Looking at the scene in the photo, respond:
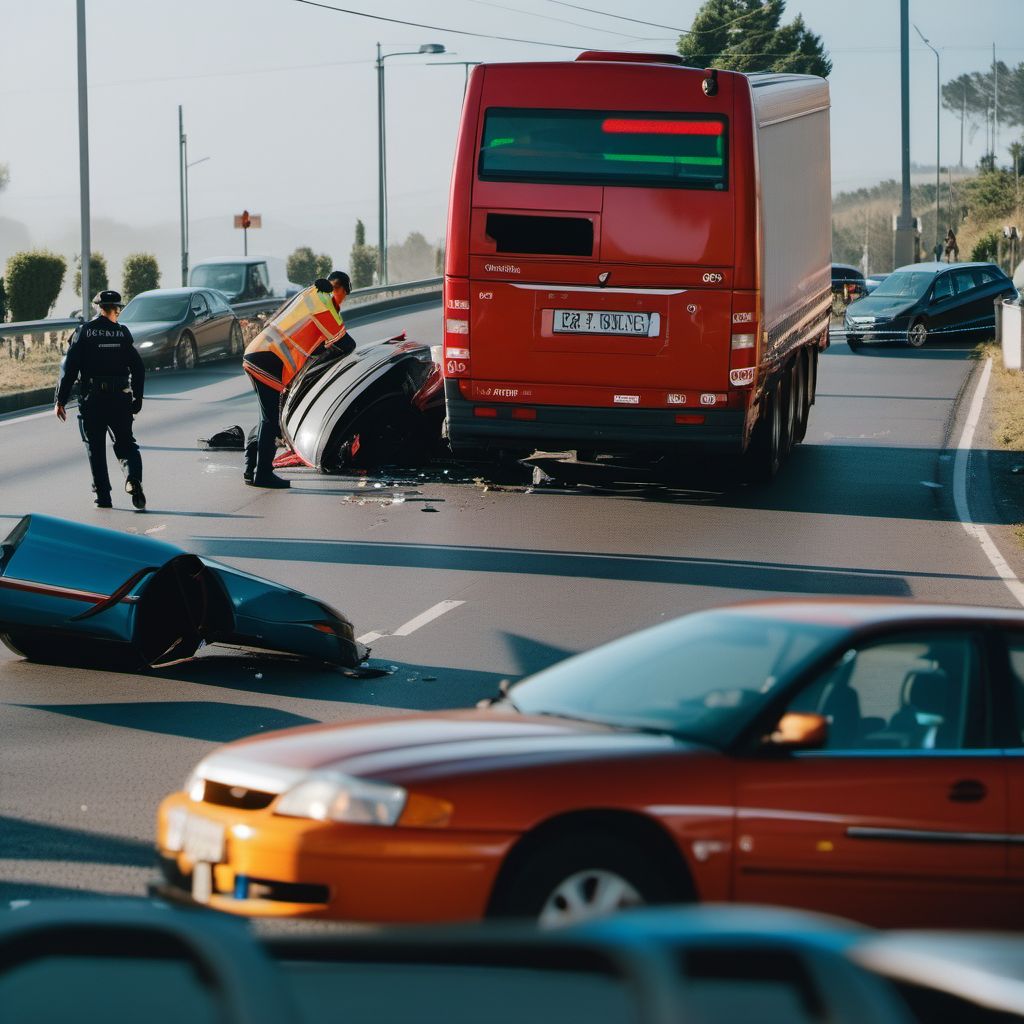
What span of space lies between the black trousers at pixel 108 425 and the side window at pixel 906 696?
11.8 metres

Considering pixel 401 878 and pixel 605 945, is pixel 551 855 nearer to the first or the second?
pixel 401 878

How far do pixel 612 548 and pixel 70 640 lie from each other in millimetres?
5635

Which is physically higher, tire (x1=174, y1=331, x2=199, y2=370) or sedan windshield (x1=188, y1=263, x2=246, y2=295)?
sedan windshield (x1=188, y1=263, x2=246, y2=295)

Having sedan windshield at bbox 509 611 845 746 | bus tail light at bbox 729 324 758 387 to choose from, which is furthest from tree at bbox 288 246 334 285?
sedan windshield at bbox 509 611 845 746

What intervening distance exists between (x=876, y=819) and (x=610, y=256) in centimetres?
1154

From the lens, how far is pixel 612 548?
14.7 meters

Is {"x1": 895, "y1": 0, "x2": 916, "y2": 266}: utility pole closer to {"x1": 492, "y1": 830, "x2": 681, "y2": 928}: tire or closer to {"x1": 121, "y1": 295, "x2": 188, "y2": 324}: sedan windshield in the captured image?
{"x1": 121, "y1": 295, "x2": 188, "y2": 324}: sedan windshield

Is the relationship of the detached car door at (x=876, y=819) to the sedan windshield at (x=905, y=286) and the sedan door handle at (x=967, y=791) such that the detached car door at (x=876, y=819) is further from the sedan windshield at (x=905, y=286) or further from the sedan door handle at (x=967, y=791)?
the sedan windshield at (x=905, y=286)

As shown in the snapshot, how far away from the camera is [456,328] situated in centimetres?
1667

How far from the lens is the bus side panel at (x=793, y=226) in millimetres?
17078

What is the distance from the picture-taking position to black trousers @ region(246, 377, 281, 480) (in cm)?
1789

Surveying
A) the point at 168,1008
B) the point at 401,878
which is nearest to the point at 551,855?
the point at 401,878

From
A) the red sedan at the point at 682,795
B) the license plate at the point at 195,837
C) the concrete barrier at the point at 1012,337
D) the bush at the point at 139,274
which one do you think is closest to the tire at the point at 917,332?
the concrete barrier at the point at 1012,337

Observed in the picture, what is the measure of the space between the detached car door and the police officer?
39.1 feet
